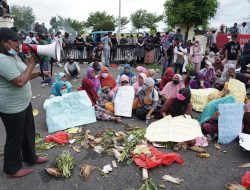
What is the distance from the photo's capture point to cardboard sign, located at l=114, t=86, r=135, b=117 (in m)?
6.51

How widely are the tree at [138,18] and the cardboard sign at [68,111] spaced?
51.2 meters

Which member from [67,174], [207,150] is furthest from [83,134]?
[207,150]

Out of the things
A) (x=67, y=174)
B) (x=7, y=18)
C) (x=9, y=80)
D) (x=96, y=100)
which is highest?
(x=7, y=18)

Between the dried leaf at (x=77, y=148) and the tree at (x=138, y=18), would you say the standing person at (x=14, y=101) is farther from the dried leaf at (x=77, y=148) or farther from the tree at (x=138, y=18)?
the tree at (x=138, y=18)

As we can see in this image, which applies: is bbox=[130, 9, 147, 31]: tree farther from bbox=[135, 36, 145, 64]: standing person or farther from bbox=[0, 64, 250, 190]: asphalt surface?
bbox=[0, 64, 250, 190]: asphalt surface

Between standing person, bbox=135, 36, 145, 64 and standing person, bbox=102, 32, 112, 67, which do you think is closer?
standing person, bbox=102, 32, 112, 67

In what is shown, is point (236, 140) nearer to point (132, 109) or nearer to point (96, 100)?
point (132, 109)

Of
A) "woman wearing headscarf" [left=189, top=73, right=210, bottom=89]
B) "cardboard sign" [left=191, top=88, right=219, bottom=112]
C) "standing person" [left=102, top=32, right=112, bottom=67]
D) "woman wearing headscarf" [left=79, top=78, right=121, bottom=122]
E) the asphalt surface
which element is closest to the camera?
the asphalt surface

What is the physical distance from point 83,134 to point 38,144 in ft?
3.01

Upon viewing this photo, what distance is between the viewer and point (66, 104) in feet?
19.6

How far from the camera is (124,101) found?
21.6ft

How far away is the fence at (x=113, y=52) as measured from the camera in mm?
15466

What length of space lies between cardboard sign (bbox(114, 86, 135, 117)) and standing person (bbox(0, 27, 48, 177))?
116 inches

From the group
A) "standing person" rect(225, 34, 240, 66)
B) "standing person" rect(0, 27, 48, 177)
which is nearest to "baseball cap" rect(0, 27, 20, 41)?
"standing person" rect(0, 27, 48, 177)
